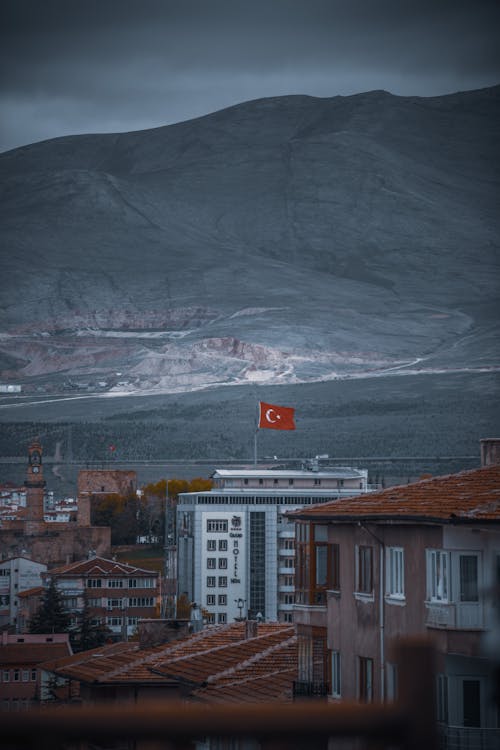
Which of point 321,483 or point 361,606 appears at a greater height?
point 321,483

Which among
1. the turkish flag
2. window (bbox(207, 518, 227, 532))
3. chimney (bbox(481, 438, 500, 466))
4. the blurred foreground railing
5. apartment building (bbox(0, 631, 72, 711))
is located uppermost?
the turkish flag

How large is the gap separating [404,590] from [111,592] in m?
61.8

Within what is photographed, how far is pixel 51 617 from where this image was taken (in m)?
60.6

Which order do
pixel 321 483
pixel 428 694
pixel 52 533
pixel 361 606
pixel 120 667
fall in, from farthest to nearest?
pixel 52 533, pixel 321 483, pixel 120 667, pixel 361 606, pixel 428 694

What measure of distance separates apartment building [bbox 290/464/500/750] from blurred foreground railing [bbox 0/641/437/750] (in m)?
5.33

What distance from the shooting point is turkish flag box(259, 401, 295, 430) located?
335ft

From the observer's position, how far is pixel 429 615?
10.5 meters

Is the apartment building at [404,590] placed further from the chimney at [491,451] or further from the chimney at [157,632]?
the chimney at [157,632]

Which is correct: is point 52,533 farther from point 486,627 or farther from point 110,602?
point 486,627

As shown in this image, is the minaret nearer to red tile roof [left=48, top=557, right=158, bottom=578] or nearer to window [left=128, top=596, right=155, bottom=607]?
red tile roof [left=48, top=557, right=158, bottom=578]

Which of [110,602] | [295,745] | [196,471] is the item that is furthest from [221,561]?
[196,471]

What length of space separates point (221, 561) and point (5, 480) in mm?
112211

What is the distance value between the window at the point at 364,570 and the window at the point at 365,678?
53cm

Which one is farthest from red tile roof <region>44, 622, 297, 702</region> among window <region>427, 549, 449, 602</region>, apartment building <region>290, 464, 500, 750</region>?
window <region>427, 549, 449, 602</region>
